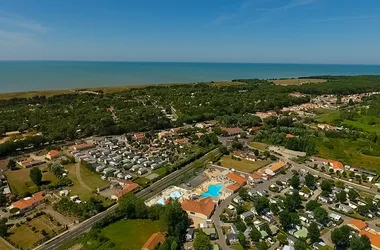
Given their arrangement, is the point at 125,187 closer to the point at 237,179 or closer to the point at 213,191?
the point at 213,191

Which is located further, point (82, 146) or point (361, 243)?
point (82, 146)

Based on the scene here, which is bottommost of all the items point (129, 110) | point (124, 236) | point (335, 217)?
point (124, 236)

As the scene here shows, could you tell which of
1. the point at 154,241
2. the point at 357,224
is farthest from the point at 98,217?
the point at 357,224

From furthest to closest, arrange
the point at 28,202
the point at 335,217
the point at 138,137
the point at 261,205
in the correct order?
the point at 138,137, the point at 28,202, the point at 261,205, the point at 335,217

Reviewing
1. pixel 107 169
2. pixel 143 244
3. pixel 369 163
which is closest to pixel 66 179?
pixel 107 169

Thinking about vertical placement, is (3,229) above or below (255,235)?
below

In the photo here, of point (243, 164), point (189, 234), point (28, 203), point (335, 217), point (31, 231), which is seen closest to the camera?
point (189, 234)

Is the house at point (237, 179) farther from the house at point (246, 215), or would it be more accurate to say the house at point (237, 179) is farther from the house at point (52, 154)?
the house at point (52, 154)
